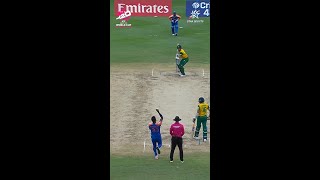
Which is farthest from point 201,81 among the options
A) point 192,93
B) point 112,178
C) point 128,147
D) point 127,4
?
point 112,178

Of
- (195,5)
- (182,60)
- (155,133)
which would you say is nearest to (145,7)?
(182,60)

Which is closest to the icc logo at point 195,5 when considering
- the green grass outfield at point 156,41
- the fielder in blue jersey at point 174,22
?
the green grass outfield at point 156,41

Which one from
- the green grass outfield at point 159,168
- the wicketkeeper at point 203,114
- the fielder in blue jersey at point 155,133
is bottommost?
the green grass outfield at point 159,168

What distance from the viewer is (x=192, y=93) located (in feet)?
149

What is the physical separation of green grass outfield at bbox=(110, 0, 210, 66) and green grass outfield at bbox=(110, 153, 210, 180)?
14.3 meters

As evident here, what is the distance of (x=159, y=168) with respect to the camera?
36594 millimetres

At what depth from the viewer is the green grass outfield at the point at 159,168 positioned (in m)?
35.8

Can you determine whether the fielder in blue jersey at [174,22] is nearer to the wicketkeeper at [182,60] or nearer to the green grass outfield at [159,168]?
the wicketkeeper at [182,60]

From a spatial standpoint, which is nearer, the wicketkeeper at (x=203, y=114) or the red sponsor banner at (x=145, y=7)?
the wicketkeeper at (x=203, y=114)

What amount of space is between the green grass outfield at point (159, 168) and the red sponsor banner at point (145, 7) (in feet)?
36.6

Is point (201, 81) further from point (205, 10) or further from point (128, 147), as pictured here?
point (128, 147)

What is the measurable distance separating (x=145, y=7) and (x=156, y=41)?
10410 millimetres

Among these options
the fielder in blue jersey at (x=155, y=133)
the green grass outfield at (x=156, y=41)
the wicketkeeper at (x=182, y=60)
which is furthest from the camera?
the green grass outfield at (x=156, y=41)

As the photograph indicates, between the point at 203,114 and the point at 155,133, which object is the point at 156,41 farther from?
the point at 155,133
